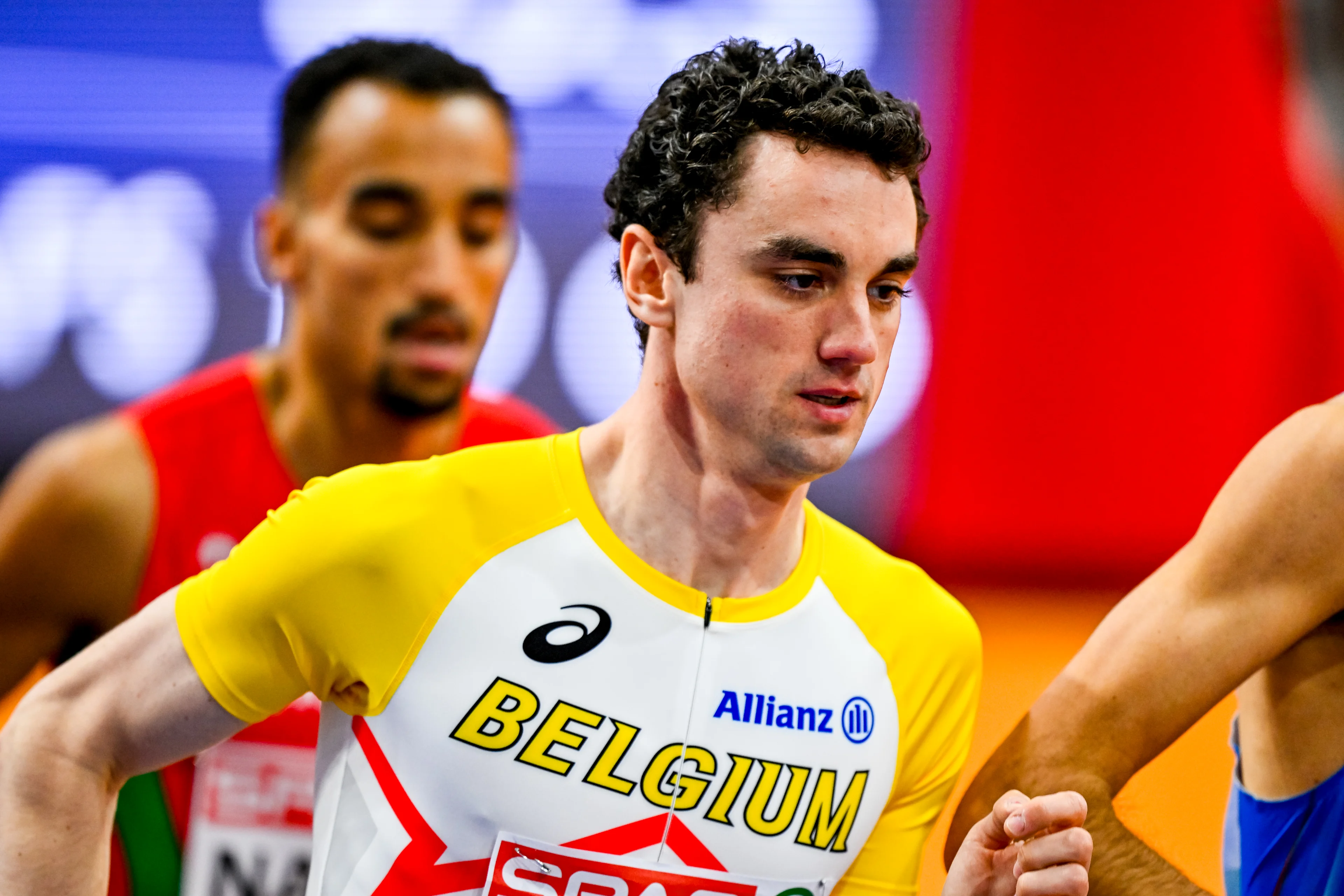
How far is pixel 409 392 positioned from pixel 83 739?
1.84 m

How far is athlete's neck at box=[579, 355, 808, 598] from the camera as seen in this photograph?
2326 millimetres

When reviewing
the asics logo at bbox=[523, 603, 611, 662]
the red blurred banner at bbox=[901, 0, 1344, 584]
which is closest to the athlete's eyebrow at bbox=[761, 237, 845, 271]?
the asics logo at bbox=[523, 603, 611, 662]

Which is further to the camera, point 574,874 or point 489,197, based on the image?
point 489,197

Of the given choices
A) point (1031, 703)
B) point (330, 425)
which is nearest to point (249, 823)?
point (330, 425)

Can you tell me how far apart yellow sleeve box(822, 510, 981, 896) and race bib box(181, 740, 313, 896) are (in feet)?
4.83

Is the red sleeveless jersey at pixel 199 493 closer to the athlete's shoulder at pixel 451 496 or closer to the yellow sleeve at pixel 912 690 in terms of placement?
the athlete's shoulder at pixel 451 496

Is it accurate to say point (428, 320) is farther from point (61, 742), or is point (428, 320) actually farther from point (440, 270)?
point (61, 742)

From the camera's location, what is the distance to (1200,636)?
2330 mm

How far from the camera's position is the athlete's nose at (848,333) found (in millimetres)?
2158

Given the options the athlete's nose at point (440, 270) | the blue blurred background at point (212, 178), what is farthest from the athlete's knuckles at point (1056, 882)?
the blue blurred background at point (212, 178)

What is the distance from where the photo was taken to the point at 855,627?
7.95ft

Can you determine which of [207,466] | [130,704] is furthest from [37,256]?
[130,704]

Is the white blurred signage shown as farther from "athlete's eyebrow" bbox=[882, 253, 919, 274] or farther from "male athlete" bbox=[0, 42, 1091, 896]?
"athlete's eyebrow" bbox=[882, 253, 919, 274]

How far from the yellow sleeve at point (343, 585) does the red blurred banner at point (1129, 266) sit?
5.60m
